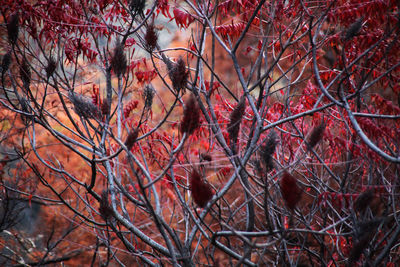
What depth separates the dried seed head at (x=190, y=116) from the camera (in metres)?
2.46

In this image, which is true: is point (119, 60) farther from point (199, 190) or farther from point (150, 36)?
point (199, 190)

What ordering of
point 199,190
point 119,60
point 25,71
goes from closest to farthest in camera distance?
point 199,190 → point 119,60 → point 25,71

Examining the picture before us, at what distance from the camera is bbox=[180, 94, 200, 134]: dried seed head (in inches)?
96.8

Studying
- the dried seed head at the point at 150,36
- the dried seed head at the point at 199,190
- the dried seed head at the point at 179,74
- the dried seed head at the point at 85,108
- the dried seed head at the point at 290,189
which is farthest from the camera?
the dried seed head at the point at 150,36

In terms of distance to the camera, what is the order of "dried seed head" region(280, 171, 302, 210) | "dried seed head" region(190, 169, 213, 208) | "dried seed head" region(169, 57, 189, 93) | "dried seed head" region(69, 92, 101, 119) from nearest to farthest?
"dried seed head" region(280, 171, 302, 210), "dried seed head" region(190, 169, 213, 208), "dried seed head" region(169, 57, 189, 93), "dried seed head" region(69, 92, 101, 119)

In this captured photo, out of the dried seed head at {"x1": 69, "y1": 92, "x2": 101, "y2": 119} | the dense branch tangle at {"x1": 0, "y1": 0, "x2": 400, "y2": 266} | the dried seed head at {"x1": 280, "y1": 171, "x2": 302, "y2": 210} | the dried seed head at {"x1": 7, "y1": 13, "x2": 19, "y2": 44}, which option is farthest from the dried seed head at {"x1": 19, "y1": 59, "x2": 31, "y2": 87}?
the dried seed head at {"x1": 280, "y1": 171, "x2": 302, "y2": 210}

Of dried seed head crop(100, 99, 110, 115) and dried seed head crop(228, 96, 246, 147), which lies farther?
dried seed head crop(100, 99, 110, 115)

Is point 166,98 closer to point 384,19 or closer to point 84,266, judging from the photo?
point 84,266

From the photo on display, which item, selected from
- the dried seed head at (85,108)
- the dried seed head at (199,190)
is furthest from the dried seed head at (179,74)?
the dried seed head at (199,190)

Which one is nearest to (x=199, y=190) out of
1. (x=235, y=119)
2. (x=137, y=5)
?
(x=235, y=119)

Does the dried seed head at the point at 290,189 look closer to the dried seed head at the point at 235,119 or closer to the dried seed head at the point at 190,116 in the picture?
the dried seed head at the point at 190,116

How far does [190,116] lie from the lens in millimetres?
2490

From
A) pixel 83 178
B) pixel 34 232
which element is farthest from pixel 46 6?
pixel 34 232

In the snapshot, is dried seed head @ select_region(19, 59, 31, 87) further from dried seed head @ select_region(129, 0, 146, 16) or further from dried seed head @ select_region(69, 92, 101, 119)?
dried seed head @ select_region(129, 0, 146, 16)
